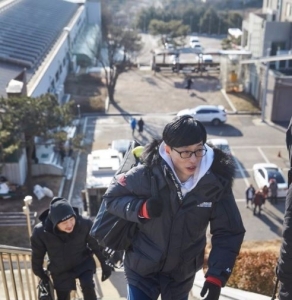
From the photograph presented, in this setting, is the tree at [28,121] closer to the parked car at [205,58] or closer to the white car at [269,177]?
the white car at [269,177]

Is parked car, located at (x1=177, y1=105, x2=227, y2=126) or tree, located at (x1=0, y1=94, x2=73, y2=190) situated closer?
tree, located at (x1=0, y1=94, x2=73, y2=190)

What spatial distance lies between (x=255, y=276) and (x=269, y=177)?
30.8 ft

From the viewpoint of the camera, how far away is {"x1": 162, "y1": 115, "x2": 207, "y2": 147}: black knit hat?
2488 mm

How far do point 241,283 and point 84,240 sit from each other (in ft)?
8.68

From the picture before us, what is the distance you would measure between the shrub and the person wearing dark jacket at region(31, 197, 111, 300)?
7.68 ft

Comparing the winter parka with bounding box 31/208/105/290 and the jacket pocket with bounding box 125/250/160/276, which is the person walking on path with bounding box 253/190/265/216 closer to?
the winter parka with bounding box 31/208/105/290

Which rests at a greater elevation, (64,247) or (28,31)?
(64,247)

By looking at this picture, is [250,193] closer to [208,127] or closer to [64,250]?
[208,127]

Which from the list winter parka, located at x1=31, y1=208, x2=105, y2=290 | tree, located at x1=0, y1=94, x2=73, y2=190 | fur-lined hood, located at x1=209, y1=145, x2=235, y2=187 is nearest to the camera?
fur-lined hood, located at x1=209, y1=145, x2=235, y2=187

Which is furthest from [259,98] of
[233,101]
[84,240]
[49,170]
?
[84,240]

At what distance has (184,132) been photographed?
2.48 m

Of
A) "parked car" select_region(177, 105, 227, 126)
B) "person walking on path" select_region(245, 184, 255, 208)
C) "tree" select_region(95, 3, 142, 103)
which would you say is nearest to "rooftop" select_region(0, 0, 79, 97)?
"tree" select_region(95, 3, 142, 103)

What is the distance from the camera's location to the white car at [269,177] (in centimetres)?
1448

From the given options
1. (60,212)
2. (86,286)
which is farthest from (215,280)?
(86,286)
